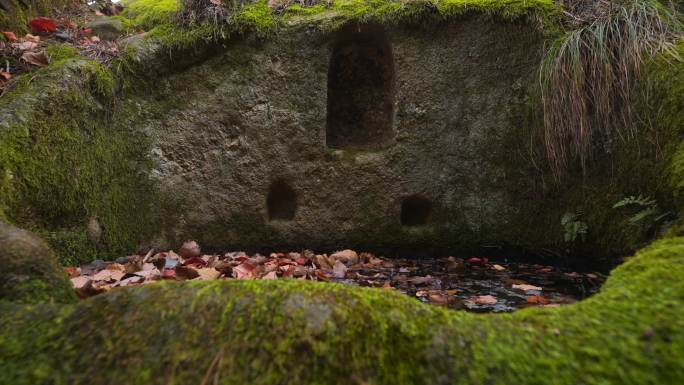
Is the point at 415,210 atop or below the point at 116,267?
atop

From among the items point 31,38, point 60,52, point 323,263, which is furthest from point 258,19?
point 323,263

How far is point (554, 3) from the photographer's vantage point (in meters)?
3.13

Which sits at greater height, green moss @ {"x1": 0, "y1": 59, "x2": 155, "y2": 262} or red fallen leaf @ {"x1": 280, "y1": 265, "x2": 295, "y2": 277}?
green moss @ {"x1": 0, "y1": 59, "x2": 155, "y2": 262}

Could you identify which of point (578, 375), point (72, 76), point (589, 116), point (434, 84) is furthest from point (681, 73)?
point (72, 76)

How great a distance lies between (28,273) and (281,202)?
7.83 feet

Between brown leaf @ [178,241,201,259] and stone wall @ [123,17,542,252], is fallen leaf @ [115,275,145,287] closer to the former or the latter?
brown leaf @ [178,241,201,259]

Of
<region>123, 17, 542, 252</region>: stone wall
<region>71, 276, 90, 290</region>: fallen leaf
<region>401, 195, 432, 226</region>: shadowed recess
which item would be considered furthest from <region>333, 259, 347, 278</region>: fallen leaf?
<region>71, 276, 90, 290</region>: fallen leaf

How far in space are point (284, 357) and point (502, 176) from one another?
110 inches

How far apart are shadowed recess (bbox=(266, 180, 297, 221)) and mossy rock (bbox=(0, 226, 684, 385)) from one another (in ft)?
7.90

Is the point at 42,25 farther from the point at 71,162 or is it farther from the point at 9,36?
the point at 71,162

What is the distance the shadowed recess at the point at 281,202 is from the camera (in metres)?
3.49

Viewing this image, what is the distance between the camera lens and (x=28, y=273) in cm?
124

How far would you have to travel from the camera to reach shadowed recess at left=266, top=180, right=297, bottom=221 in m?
3.49

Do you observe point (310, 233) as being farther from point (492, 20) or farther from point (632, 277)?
point (632, 277)
